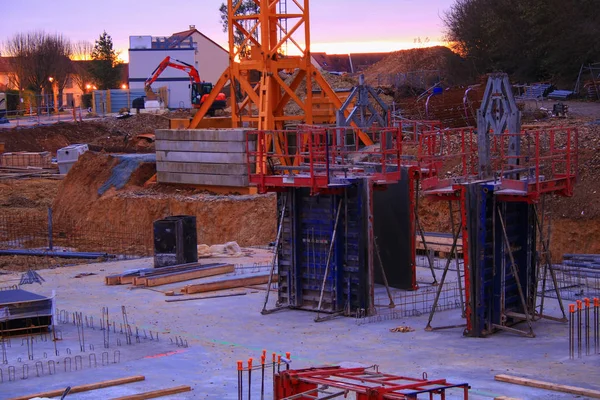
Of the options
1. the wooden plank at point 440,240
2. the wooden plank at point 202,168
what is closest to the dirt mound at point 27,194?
the wooden plank at point 202,168

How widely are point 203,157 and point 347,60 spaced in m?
65.9

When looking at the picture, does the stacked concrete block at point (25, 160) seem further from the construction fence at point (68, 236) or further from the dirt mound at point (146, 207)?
the construction fence at point (68, 236)

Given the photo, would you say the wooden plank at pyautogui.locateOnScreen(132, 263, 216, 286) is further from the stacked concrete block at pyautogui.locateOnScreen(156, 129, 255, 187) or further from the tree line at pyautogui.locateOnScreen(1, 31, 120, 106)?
the tree line at pyautogui.locateOnScreen(1, 31, 120, 106)

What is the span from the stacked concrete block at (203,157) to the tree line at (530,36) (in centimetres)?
1729

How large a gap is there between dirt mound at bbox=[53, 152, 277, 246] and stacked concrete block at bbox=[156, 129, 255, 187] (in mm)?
570

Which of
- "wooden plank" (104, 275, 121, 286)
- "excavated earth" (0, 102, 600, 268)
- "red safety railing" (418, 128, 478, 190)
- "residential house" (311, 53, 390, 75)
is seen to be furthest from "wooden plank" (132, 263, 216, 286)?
"residential house" (311, 53, 390, 75)

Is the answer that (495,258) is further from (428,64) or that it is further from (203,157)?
(428,64)

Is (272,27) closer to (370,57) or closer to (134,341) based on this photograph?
(134,341)

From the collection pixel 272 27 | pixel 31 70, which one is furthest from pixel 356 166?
pixel 31 70

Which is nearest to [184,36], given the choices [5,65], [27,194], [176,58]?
[176,58]

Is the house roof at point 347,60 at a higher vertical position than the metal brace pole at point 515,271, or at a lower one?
higher

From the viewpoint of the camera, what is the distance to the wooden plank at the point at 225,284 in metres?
19.4

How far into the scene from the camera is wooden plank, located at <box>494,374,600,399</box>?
1147 centimetres

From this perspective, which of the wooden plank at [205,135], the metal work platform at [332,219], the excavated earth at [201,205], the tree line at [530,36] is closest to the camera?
the metal work platform at [332,219]
